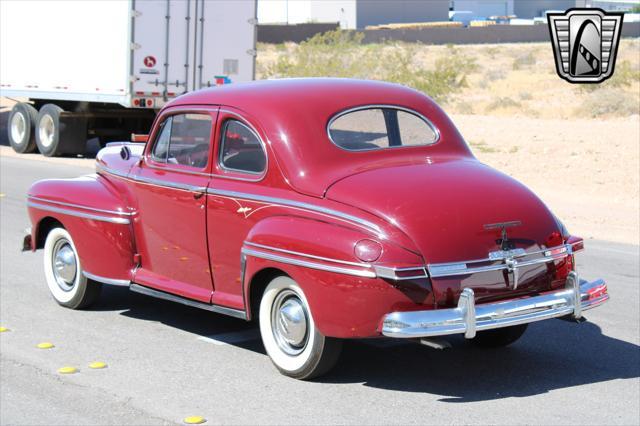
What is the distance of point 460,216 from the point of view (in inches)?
242

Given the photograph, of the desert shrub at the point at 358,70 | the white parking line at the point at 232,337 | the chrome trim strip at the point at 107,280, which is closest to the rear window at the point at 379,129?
the white parking line at the point at 232,337

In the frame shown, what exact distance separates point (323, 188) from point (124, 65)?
553 inches

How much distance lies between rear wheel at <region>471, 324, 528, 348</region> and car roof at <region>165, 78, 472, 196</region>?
1247 millimetres

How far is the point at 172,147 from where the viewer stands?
25.2 feet

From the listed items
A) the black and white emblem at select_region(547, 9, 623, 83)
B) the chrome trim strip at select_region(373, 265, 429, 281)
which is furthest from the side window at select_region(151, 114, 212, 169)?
the black and white emblem at select_region(547, 9, 623, 83)

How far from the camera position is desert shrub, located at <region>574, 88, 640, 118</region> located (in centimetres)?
2914

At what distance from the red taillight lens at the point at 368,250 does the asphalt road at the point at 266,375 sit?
2.79 feet

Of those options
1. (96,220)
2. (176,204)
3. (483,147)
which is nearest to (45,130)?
(483,147)

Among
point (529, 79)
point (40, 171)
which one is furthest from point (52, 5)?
point (529, 79)

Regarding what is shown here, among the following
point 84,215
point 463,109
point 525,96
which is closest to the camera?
point 84,215

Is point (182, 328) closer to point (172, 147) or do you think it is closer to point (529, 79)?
point (172, 147)

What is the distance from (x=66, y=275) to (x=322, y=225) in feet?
9.88

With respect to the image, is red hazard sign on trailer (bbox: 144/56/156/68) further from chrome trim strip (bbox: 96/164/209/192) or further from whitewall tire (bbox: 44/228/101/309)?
chrome trim strip (bbox: 96/164/209/192)

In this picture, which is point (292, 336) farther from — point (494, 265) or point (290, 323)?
point (494, 265)
